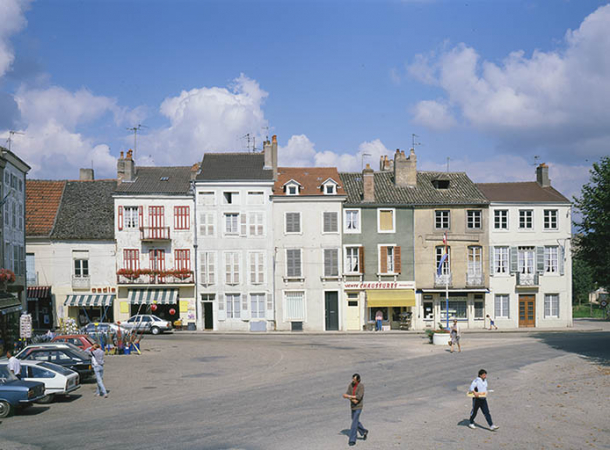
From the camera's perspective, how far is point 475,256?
50.5 m

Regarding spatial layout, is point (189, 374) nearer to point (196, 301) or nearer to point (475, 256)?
point (196, 301)

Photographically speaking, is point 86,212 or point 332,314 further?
point 86,212

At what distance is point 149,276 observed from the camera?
164 ft

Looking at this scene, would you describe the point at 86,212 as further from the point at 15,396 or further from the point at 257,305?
the point at 15,396

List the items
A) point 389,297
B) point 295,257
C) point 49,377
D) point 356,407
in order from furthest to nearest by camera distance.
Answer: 1. point 295,257
2. point 389,297
3. point 49,377
4. point 356,407

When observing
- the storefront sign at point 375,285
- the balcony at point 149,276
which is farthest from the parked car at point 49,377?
the storefront sign at point 375,285

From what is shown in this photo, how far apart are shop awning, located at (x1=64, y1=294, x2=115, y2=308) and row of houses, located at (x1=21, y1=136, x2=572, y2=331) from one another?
0.32ft

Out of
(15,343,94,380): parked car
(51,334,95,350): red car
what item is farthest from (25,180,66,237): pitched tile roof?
(15,343,94,380): parked car

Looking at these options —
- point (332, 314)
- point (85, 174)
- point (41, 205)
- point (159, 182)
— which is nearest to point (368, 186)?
point (332, 314)

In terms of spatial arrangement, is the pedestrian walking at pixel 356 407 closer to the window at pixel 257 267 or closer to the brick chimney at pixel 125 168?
the window at pixel 257 267

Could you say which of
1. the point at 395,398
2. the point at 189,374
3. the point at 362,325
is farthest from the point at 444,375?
the point at 362,325

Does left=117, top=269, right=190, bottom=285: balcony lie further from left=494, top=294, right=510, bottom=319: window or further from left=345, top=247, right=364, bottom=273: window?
left=494, top=294, right=510, bottom=319: window

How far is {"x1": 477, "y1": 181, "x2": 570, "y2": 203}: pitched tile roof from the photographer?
169ft

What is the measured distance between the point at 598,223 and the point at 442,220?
1794 centimetres
